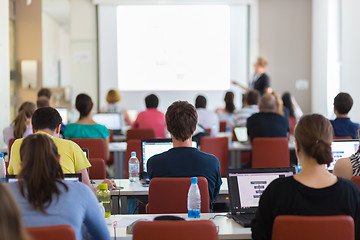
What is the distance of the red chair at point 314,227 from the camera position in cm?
226

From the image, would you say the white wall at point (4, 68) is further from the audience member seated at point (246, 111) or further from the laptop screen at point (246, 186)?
the laptop screen at point (246, 186)

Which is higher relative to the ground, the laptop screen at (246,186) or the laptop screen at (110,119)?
the laptop screen at (110,119)

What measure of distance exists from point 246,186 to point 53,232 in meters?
1.48

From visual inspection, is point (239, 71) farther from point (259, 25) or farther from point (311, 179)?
point (311, 179)

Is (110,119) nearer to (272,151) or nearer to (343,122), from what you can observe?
(272,151)

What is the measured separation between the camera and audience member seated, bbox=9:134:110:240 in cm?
220

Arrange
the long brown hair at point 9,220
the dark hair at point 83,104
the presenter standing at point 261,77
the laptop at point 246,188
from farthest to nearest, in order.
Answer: the presenter standing at point 261,77 < the dark hair at point 83,104 < the laptop at point 246,188 < the long brown hair at point 9,220

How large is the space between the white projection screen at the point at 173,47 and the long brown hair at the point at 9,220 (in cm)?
953

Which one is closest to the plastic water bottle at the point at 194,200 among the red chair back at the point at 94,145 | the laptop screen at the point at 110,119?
the red chair back at the point at 94,145

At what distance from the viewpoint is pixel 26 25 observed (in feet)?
36.6

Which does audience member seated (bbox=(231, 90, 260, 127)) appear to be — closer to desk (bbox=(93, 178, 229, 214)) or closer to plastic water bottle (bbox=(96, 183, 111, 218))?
desk (bbox=(93, 178, 229, 214))

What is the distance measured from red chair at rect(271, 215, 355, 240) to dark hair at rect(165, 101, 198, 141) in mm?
1291

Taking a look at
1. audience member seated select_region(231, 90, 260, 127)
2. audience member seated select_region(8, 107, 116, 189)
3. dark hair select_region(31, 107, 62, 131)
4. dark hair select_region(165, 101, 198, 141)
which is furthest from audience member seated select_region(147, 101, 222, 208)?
audience member seated select_region(231, 90, 260, 127)

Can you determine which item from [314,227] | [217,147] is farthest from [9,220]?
[217,147]
